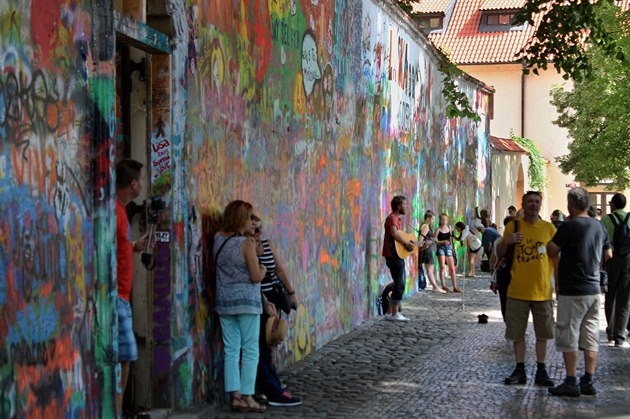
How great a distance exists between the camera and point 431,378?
11.0 m

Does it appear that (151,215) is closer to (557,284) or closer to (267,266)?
(267,266)

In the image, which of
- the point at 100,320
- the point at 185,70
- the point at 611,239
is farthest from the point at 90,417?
the point at 611,239

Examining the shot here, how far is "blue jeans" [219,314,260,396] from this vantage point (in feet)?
29.4

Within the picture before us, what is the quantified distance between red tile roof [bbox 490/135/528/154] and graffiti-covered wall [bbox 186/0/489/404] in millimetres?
17491

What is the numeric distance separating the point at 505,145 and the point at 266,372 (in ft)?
108

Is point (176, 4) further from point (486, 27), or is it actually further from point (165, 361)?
point (486, 27)

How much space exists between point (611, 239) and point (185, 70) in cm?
704

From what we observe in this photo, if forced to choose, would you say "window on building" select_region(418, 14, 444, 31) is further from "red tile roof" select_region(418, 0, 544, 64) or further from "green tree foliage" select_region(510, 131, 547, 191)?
"green tree foliage" select_region(510, 131, 547, 191)

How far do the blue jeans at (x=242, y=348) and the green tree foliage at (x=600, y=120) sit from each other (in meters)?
23.5

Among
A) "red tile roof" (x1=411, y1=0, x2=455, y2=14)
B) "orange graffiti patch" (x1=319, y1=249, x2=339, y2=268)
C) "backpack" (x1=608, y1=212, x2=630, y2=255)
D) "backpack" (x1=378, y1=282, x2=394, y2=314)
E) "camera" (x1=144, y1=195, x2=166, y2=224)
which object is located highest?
"red tile roof" (x1=411, y1=0, x2=455, y2=14)

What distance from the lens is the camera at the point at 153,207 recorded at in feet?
27.0

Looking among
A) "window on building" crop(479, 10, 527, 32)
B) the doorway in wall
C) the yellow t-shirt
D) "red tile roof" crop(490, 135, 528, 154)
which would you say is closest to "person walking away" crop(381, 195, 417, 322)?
the yellow t-shirt

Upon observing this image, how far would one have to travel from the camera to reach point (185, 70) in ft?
28.3

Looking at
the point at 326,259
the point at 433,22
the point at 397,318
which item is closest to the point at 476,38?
the point at 433,22
